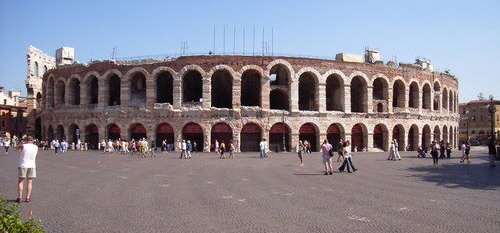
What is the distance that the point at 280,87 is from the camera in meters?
35.9

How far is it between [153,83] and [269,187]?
2516 cm

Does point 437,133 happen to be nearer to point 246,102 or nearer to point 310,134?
point 310,134

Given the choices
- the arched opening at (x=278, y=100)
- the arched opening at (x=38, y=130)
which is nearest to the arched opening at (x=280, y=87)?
the arched opening at (x=278, y=100)

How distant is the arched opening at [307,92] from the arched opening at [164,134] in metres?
13.6

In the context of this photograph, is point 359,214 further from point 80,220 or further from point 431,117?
point 431,117

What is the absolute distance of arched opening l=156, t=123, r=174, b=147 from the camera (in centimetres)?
3531

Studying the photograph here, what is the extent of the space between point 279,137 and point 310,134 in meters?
3.36

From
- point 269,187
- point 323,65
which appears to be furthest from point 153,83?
point 269,187

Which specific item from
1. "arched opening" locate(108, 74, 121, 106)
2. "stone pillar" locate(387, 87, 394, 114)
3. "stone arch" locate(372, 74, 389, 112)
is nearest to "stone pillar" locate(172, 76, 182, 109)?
"arched opening" locate(108, 74, 121, 106)

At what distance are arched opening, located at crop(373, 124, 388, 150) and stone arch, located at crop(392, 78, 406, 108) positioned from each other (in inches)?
143

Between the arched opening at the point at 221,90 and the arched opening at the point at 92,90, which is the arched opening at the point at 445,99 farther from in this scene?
the arched opening at the point at 92,90

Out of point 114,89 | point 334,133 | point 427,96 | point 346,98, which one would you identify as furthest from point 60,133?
point 427,96

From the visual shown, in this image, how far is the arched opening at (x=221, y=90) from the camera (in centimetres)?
3969

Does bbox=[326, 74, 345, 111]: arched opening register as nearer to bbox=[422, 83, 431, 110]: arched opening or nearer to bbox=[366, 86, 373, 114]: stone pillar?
bbox=[366, 86, 373, 114]: stone pillar
